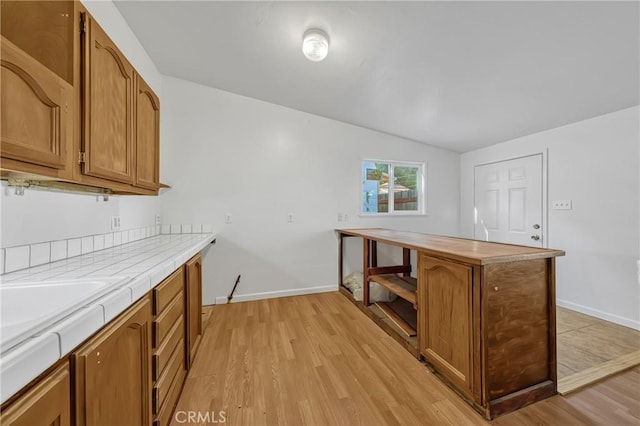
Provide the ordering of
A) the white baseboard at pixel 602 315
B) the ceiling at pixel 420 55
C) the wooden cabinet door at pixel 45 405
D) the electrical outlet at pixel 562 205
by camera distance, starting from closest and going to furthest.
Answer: the wooden cabinet door at pixel 45 405 < the ceiling at pixel 420 55 < the white baseboard at pixel 602 315 < the electrical outlet at pixel 562 205

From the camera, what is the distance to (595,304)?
2557 mm

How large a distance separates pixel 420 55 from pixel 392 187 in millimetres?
2091

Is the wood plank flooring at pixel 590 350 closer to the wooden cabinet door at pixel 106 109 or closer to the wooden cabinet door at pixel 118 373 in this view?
the wooden cabinet door at pixel 118 373

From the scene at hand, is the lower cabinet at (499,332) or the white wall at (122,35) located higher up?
the white wall at (122,35)

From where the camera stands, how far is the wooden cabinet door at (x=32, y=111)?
2.41 feet

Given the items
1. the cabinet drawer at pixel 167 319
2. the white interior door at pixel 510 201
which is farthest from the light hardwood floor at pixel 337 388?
the white interior door at pixel 510 201

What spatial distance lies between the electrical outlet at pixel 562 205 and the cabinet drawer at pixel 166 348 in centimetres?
→ 384

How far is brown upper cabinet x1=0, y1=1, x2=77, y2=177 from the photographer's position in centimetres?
75

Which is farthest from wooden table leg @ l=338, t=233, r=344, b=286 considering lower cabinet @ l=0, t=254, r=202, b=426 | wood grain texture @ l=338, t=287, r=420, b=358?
lower cabinet @ l=0, t=254, r=202, b=426

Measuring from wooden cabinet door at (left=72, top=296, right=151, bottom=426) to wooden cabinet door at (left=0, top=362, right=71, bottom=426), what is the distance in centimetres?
4

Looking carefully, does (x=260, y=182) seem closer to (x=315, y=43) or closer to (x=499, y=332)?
(x=315, y=43)

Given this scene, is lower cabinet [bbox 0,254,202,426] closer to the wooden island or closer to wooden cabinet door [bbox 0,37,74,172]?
wooden cabinet door [bbox 0,37,74,172]

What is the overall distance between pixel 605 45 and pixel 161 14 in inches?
124

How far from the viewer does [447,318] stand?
5.13ft
